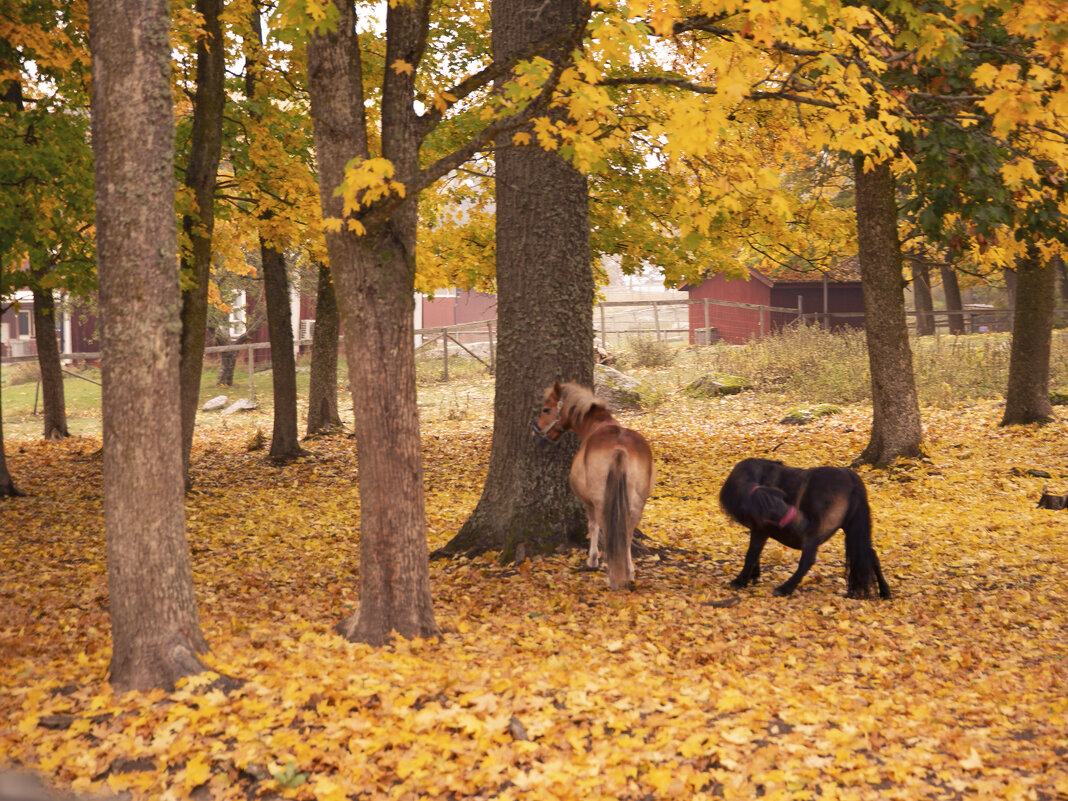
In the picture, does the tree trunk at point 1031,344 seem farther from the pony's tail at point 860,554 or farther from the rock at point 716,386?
the pony's tail at point 860,554

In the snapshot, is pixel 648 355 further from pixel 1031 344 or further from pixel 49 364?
pixel 49 364

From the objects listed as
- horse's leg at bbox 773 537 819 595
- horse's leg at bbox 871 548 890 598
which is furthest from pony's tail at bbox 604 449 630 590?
horse's leg at bbox 871 548 890 598

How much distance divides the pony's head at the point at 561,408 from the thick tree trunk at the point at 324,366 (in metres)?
10.4

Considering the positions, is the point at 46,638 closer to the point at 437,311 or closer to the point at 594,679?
the point at 594,679

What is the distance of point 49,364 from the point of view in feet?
61.5

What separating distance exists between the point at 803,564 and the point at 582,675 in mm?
2722

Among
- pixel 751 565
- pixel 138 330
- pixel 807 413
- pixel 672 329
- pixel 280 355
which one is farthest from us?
pixel 672 329

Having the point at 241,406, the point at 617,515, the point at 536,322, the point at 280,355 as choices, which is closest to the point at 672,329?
the point at 241,406

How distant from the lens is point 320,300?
17.7 metres

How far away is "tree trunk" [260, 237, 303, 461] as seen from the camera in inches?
618

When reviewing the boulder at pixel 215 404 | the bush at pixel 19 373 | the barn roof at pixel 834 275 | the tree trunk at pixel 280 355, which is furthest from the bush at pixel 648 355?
the bush at pixel 19 373

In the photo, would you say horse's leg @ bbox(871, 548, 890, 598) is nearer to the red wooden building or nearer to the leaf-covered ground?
the leaf-covered ground

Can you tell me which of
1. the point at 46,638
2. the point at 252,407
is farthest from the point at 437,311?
the point at 46,638

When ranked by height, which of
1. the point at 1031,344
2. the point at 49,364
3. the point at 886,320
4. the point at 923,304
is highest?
the point at 923,304
